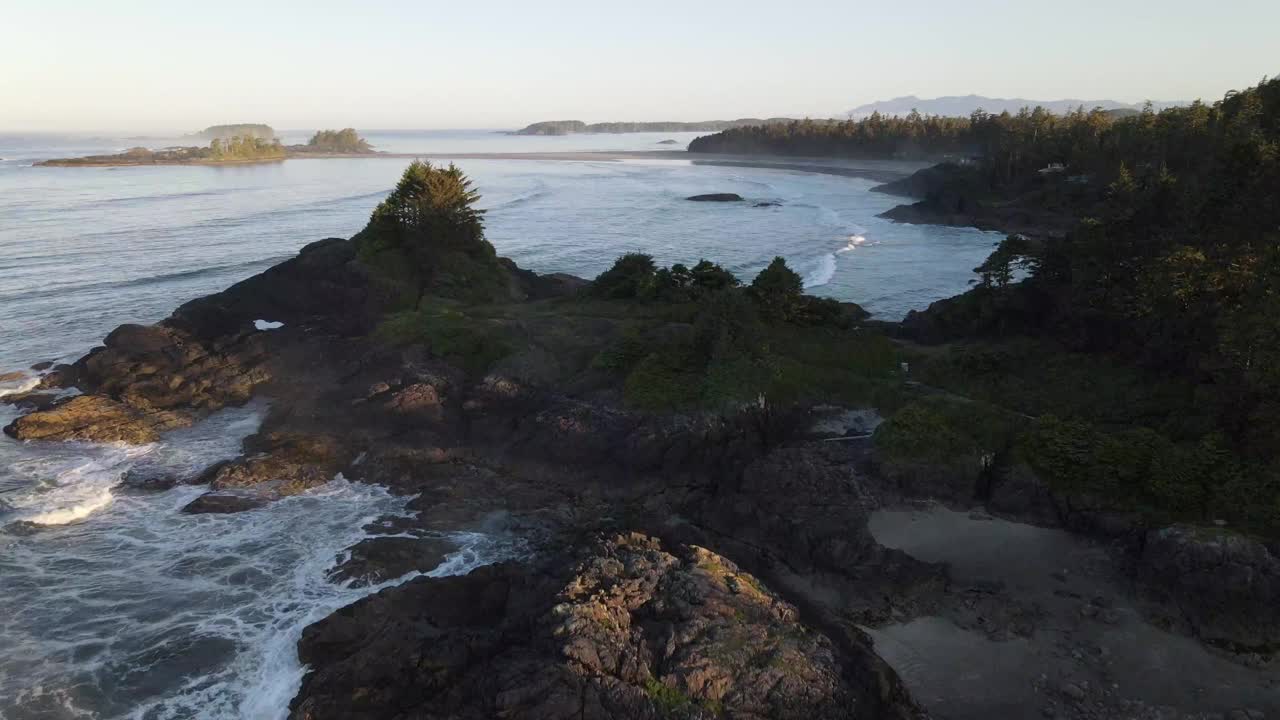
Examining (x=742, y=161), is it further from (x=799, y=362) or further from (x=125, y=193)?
(x=799, y=362)

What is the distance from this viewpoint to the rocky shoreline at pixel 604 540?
14.7 m

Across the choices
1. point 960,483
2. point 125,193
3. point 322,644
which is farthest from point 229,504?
point 125,193

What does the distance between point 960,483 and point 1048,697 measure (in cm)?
711

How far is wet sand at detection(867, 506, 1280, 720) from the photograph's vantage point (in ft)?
48.1

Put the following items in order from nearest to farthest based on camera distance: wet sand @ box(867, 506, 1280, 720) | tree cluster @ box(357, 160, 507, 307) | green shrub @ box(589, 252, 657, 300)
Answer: wet sand @ box(867, 506, 1280, 720) < green shrub @ box(589, 252, 657, 300) < tree cluster @ box(357, 160, 507, 307)

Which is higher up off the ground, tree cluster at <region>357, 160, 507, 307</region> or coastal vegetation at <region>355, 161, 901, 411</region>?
tree cluster at <region>357, 160, 507, 307</region>

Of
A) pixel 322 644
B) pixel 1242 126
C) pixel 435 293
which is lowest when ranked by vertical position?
pixel 322 644

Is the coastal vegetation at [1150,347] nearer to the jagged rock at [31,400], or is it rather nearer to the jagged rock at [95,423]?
the jagged rock at [95,423]

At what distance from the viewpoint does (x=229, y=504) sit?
23.3m

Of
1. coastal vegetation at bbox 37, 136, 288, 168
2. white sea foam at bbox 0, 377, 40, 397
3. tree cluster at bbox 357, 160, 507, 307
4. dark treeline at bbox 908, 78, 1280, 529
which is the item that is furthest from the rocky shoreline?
coastal vegetation at bbox 37, 136, 288, 168

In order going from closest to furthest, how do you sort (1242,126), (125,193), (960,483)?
(960,483)
(1242,126)
(125,193)

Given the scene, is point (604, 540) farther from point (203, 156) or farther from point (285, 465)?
point (203, 156)

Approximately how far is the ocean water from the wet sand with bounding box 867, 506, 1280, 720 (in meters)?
10.7

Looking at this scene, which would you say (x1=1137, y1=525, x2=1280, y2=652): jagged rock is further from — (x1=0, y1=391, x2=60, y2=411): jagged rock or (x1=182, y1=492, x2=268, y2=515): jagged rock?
(x1=0, y1=391, x2=60, y2=411): jagged rock
